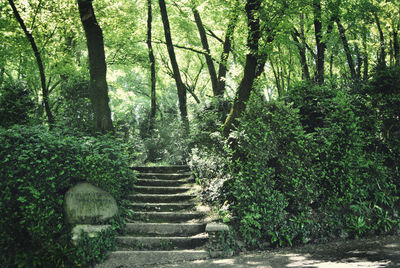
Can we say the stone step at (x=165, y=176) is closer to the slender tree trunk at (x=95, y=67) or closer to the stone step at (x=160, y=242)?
the slender tree trunk at (x=95, y=67)

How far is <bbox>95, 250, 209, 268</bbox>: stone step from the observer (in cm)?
572

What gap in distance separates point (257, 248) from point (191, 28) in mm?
17421

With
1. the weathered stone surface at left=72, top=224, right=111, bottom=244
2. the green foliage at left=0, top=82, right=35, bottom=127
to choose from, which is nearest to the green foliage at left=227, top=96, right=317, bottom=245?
the weathered stone surface at left=72, top=224, right=111, bottom=244

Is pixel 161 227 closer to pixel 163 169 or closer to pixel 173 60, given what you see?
pixel 163 169

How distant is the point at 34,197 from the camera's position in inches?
224

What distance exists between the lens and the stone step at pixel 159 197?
8.23m

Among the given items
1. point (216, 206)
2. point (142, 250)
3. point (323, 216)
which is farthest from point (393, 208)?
point (142, 250)

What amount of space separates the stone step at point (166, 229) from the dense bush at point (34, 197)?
147 centimetres

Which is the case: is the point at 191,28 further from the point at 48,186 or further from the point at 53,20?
the point at 48,186

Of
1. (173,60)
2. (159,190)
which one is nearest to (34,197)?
(159,190)

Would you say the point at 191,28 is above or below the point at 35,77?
above

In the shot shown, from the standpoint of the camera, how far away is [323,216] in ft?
21.6

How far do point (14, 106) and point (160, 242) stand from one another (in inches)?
305

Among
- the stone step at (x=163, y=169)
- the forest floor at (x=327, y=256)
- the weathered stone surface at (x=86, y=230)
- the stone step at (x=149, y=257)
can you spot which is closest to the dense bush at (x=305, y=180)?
the forest floor at (x=327, y=256)
